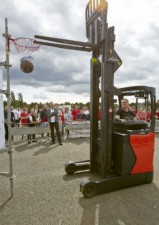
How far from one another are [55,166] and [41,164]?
0.49m

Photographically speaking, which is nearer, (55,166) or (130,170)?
(130,170)

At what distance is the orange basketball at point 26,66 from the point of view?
444cm

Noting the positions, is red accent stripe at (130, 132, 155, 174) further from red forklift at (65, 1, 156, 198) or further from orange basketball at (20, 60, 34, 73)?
orange basketball at (20, 60, 34, 73)

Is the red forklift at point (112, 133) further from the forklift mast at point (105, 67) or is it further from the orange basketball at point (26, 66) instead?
the orange basketball at point (26, 66)

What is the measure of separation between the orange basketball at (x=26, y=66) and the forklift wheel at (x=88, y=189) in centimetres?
279

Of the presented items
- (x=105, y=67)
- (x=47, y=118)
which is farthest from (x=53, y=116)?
(x=105, y=67)

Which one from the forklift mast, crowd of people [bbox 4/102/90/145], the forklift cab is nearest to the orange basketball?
the forklift mast

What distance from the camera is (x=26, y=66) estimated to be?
4473 millimetres

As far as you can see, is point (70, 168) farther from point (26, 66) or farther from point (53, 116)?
point (53, 116)

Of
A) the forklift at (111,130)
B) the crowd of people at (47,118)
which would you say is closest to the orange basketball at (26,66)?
the forklift at (111,130)

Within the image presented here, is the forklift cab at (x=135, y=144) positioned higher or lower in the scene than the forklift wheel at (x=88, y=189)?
higher

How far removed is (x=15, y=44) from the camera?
3963 millimetres

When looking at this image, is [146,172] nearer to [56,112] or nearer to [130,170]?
[130,170]

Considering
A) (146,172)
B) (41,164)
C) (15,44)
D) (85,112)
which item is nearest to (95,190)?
(146,172)
